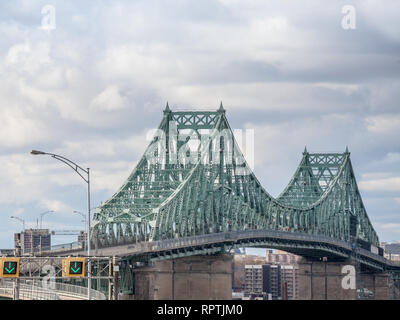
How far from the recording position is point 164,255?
5084 inches

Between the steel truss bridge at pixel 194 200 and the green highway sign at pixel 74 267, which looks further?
the steel truss bridge at pixel 194 200

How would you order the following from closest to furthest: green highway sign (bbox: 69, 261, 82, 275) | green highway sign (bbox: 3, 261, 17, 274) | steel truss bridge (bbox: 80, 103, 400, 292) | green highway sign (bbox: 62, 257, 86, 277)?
green highway sign (bbox: 62, 257, 86, 277)
green highway sign (bbox: 69, 261, 82, 275)
green highway sign (bbox: 3, 261, 17, 274)
steel truss bridge (bbox: 80, 103, 400, 292)

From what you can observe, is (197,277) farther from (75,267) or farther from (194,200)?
(75,267)

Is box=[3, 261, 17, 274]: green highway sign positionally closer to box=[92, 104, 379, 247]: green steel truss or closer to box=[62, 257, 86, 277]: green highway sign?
box=[62, 257, 86, 277]: green highway sign

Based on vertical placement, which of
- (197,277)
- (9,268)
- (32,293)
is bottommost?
(32,293)

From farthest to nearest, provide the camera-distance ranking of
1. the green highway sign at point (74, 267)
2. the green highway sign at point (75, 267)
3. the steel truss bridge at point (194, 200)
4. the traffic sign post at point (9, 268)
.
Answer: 1. the steel truss bridge at point (194, 200)
2. the traffic sign post at point (9, 268)
3. the green highway sign at point (75, 267)
4. the green highway sign at point (74, 267)

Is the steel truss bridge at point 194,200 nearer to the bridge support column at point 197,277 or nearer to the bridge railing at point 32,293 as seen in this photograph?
the bridge support column at point 197,277

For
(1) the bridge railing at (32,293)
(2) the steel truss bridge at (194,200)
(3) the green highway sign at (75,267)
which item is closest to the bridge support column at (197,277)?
(2) the steel truss bridge at (194,200)

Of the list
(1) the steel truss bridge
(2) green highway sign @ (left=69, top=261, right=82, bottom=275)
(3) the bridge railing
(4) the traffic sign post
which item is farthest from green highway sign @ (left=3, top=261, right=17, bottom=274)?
(1) the steel truss bridge

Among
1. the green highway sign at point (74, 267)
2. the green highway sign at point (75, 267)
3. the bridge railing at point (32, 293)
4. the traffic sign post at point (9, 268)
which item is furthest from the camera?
the bridge railing at point (32, 293)

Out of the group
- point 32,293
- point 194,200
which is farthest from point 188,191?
point 32,293
